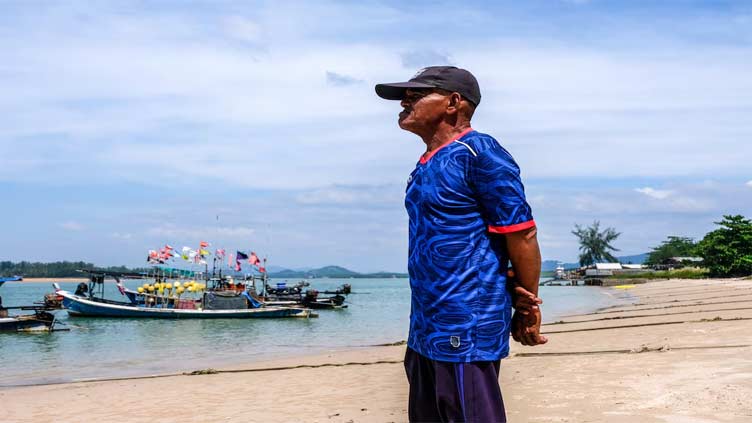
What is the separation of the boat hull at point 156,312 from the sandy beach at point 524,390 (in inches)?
781

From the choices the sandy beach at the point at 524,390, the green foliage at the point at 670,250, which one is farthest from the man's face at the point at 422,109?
the green foliage at the point at 670,250

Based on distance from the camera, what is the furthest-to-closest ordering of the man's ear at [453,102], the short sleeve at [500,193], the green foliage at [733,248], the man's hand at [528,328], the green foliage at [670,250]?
1. the green foliage at [670,250]
2. the green foliage at [733,248]
3. the man's ear at [453,102]
4. the man's hand at [528,328]
5. the short sleeve at [500,193]

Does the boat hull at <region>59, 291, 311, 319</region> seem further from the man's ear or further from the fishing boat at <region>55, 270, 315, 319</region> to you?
the man's ear

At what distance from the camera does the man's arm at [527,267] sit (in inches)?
94.1

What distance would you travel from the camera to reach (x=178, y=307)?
3466 cm

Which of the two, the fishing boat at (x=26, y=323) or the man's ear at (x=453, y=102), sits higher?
the man's ear at (x=453, y=102)

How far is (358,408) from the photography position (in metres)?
7.12

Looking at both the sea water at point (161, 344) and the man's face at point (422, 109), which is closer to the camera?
the man's face at point (422, 109)

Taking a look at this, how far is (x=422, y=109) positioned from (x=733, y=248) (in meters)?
61.1

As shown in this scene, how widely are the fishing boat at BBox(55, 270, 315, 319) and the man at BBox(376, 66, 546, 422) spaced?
3104 centimetres

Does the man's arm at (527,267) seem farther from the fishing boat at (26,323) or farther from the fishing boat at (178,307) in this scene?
the fishing boat at (178,307)

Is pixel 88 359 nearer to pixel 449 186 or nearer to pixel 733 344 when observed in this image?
pixel 733 344

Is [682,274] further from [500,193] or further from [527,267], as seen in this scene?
[500,193]

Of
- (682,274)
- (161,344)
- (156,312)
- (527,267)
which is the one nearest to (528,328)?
(527,267)
